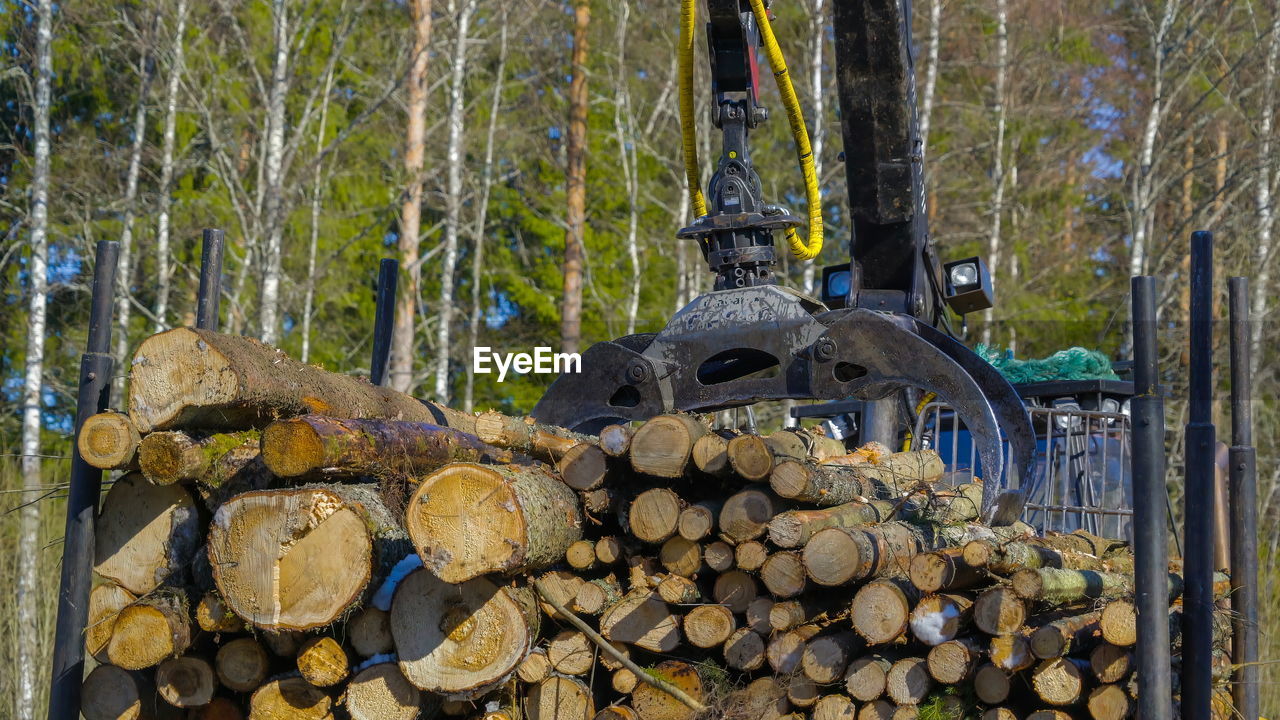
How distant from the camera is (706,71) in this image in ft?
64.7

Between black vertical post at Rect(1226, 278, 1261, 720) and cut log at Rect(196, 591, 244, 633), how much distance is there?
3.80 metres

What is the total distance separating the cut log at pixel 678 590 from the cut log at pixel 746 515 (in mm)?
244

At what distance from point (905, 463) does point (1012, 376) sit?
116 inches

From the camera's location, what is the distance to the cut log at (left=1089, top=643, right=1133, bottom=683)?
4383 millimetres

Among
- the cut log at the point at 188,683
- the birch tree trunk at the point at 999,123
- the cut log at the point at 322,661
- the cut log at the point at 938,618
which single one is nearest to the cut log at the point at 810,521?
the cut log at the point at 938,618

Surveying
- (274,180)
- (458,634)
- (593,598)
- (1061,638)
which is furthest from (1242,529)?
(274,180)

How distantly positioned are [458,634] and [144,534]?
4.30 ft

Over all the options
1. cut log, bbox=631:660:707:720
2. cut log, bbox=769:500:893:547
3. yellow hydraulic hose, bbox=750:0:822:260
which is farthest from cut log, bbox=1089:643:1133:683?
yellow hydraulic hose, bbox=750:0:822:260

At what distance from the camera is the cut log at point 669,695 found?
185 inches

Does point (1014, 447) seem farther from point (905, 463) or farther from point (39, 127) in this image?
point (39, 127)

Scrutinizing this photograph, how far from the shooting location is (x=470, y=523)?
13.8 feet

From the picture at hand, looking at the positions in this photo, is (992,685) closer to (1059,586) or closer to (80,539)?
(1059,586)

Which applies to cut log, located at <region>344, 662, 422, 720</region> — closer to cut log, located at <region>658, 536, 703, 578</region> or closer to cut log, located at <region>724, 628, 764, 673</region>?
cut log, located at <region>658, 536, 703, 578</region>

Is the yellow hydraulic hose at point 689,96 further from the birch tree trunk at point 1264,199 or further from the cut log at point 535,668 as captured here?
the birch tree trunk at point 1264,199
